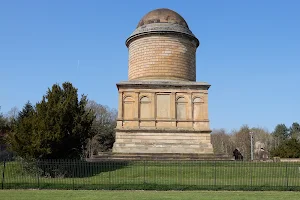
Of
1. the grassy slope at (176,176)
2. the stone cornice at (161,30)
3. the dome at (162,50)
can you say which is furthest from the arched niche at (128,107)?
the grassy slope at (176,176)

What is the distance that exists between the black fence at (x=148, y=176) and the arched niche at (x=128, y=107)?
751cm

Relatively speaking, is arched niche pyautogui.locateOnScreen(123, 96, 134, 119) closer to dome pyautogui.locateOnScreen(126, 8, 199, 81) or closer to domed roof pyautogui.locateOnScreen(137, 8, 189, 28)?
dome pyautogui.locateOnScreen(126, 8, 199, 81)

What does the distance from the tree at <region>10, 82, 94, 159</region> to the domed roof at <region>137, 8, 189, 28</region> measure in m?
14.1

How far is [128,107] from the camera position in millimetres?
28594

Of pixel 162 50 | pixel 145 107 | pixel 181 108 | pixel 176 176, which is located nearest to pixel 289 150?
pixel 181 108

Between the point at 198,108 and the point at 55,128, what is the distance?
13412 mm

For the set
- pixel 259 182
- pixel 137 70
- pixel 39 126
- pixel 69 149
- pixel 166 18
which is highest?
pixel 166 18

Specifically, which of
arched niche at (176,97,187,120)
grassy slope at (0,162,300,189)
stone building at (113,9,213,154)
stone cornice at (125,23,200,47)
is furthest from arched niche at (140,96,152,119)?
grassy slope at (0,162,300,189)

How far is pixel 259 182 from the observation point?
56.2 feet

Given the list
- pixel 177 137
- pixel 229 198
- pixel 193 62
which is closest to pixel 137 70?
pixel 193 62

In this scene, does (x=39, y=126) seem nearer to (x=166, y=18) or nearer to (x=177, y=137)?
(x=177, y=137)

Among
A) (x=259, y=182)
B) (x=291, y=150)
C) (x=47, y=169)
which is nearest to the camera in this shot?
(x=259, y=182)

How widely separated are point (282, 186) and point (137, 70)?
1881 centimetres

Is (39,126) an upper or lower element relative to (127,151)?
upper
